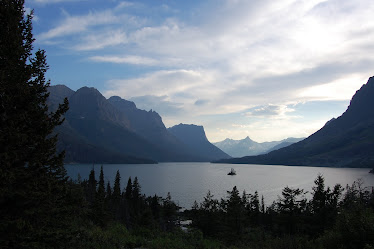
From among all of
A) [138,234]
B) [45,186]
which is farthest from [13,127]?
[138,234]

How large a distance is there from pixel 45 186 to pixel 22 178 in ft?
3.59

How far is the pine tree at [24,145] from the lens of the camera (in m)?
11.4

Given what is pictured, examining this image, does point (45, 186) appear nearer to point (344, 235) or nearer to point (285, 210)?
point (344, 235)

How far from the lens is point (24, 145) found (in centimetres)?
1247

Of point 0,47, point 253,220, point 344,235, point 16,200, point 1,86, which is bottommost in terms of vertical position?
point 253,220

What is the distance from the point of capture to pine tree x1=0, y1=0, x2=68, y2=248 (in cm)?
1141

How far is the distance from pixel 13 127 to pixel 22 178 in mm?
2616

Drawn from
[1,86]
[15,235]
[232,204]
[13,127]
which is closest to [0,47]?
[1,86]

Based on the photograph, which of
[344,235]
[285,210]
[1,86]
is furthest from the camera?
[285,210]

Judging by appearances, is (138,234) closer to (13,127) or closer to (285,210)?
(13,127)

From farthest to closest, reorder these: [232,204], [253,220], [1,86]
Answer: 1. [253,220]
2. [232,204]
3. [1,86]

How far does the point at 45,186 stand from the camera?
503 inches

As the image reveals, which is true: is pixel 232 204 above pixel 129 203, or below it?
above

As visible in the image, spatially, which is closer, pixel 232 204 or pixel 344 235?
pixel 344 235
